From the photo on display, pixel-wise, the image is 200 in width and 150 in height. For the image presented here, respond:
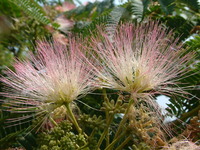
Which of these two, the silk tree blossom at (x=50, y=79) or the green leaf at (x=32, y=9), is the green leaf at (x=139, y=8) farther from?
the green leaf at (x=32, y=9)

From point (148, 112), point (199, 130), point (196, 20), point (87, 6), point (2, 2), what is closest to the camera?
point (199, 130)

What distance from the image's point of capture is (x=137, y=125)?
1998mm

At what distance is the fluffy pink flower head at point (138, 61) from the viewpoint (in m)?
2.12

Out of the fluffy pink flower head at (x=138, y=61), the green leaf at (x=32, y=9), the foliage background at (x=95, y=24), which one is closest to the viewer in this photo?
the fluffy pink flower head at (x=138, y=61)

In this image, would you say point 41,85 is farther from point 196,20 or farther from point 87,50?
point 196,20

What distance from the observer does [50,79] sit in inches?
86.8

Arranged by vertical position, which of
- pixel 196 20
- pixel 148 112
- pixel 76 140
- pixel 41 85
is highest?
pixel 196 20

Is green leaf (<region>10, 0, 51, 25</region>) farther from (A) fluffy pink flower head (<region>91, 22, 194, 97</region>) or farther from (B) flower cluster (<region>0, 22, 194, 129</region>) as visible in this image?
(A) fluffy pink flower head (<region>91, 22, 194, 97</region>)

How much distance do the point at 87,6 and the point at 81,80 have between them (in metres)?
1.86

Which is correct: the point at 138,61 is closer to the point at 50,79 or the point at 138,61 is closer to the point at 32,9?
the point at 50,79

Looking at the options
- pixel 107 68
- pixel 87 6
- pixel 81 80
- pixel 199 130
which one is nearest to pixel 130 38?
pixel 107 68

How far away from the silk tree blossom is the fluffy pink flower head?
0.14m

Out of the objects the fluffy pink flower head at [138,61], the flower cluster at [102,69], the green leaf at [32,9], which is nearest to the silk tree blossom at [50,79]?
the flower cluster at [102,69]

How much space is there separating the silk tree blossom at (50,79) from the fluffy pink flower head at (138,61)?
0.46ft
